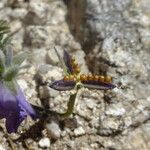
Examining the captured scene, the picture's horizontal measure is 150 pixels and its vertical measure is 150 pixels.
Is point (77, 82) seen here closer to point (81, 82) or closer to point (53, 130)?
point (81, 82)

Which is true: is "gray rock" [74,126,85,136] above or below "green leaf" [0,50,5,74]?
below

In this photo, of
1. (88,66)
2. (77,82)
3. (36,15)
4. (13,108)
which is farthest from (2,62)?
(36,15)

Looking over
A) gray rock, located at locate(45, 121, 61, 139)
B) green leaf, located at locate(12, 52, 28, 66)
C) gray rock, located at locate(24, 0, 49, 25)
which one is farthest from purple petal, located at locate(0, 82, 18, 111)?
gray rock, located at locate(24, 0, 49, 25)

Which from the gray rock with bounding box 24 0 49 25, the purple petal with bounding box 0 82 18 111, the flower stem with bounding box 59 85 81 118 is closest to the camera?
the purple petal with bounding box 0 82 18 111

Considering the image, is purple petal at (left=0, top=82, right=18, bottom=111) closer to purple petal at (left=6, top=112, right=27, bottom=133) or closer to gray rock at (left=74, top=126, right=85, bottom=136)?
purple petal at (left=6, top=112, right=27, bottom=133)

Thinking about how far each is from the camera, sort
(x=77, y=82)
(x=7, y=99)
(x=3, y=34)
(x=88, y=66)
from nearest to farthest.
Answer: (x=7, y=99) < (x=77, y=82) < (x=3, y=34) < (x=88, y=66)

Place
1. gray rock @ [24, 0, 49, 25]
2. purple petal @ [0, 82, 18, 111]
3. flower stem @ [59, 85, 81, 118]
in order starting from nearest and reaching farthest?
purple petal @ [0, 82, 18, 111], flower stem @ [59, 85, 81, 118], gray rock @ [24, 0, 49, 25]

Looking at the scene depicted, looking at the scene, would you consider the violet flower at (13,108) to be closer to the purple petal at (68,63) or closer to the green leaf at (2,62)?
the green leaf at (2,62)
